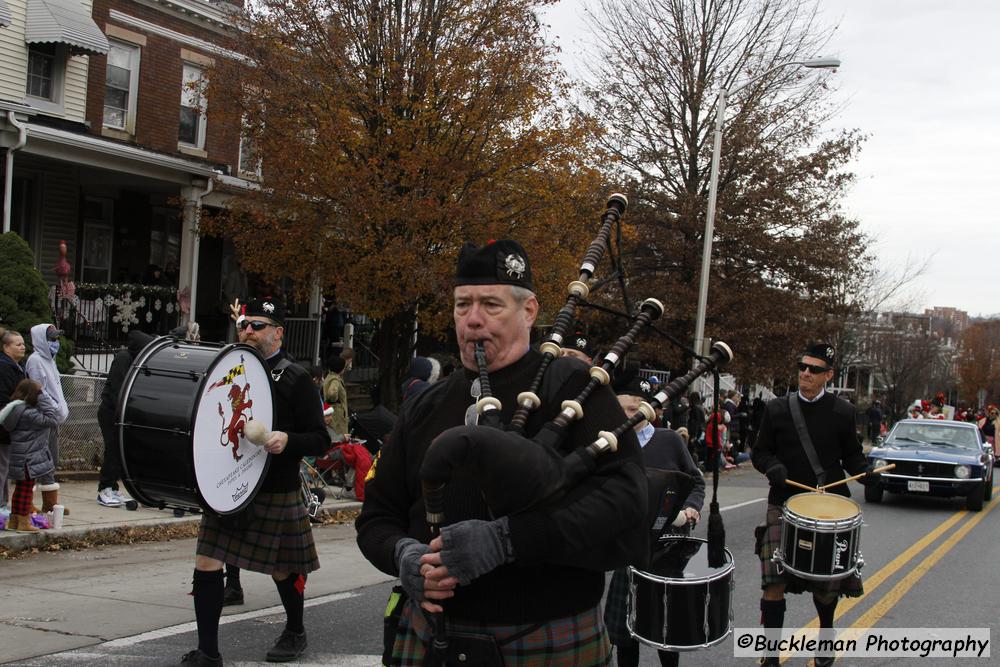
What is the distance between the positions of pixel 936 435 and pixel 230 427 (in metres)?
15.0

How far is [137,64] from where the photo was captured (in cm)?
1931

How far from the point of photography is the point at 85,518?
983 cm

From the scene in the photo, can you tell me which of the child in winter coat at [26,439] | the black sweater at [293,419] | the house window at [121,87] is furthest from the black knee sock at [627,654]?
the house window at [121,87]

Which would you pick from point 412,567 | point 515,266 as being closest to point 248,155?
point 515,266

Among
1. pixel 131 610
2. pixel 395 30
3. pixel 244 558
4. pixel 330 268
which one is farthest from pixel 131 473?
pixel 395 30

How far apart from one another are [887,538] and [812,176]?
16.5m

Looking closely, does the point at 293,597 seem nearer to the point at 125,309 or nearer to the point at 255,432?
the point at 255,432

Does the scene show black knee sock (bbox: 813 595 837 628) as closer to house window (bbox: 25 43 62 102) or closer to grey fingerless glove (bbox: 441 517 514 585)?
grey fingerless glove (bbox: 441 517 514 585)

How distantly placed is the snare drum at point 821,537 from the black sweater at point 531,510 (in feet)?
10.4

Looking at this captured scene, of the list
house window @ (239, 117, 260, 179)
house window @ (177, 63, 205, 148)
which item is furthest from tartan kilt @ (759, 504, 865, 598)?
house window @ (177, 63, 205, 148)

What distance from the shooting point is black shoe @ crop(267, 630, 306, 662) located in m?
5.77

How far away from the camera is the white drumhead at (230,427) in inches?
209

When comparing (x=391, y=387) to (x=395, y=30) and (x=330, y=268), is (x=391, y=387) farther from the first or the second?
(x=395, y=30)

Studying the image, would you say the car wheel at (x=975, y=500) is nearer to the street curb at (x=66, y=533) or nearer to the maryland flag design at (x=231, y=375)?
the street curb at (x=66, y=533)
